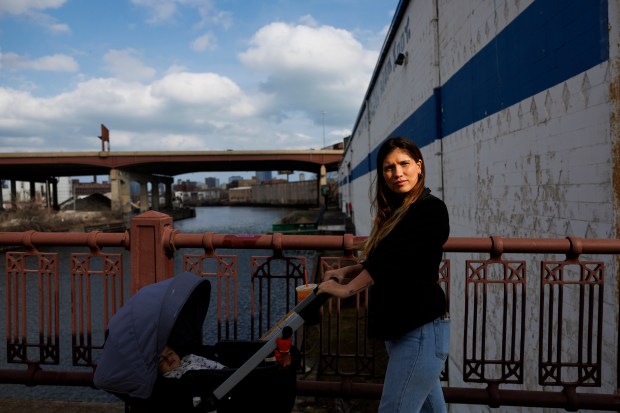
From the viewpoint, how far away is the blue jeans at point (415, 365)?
182cm

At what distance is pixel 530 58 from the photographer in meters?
4.24

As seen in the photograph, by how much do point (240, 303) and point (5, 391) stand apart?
28.3 feet

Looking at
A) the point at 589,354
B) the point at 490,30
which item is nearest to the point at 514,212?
the point at 589,354

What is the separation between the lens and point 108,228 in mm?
47469

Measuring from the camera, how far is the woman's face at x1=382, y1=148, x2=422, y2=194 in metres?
1.92

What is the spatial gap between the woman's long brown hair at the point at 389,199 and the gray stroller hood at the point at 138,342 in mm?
1044

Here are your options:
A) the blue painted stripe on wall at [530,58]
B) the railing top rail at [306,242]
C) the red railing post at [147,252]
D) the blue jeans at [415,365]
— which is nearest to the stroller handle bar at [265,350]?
the blue jeans at [415,365]

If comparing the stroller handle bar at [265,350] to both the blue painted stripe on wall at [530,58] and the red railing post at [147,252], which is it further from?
the blue painted stripe on wall at [530,58]

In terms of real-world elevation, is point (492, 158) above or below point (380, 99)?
below

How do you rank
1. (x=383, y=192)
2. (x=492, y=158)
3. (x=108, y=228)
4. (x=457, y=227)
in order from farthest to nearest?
1. (x=108, y=228)
2. (x=457, y=227)
3. (x=492, y=158)
4. (x=383, y=192)

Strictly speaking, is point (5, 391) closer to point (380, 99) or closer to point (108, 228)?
point (380, 99)

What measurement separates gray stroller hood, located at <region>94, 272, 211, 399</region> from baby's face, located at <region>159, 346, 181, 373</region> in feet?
0.42

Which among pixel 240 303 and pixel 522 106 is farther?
pixel 240 303

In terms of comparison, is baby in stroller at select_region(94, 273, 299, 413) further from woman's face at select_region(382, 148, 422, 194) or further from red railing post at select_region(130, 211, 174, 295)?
red railing post at select_region(130, 211, 174, 295)
